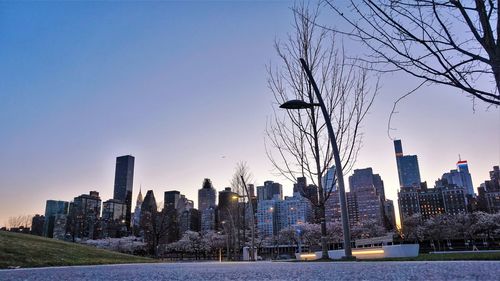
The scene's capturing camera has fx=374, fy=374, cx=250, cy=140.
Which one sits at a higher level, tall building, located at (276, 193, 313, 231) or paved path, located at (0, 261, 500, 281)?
tall building, located at (276, 193, 313, 231)

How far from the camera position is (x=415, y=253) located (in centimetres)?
1717

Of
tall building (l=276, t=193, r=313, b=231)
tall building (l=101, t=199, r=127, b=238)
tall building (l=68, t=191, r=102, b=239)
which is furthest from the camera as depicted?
tall building (l=276, t=193, r=313, b=231)

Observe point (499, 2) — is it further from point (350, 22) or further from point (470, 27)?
point (350, 22)

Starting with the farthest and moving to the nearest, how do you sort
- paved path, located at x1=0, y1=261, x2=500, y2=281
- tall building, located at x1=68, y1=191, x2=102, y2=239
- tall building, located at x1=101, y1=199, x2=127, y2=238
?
tall building, located at x1=101, y1=199, x2=127, y2=238, tall building, located at x1=68, y1=191, x2=102, y2=239, paved path, located at x1=0, y1=261, x2=500, y2=281

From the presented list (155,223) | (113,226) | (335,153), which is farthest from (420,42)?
(113,226)

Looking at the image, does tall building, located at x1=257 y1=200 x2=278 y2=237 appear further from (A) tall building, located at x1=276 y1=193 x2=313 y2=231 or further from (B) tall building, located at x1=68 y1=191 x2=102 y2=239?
(B) tall building, located at x1=68 y1=191 x2=102 y2=239

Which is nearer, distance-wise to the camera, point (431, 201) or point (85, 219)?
point (85, 219)

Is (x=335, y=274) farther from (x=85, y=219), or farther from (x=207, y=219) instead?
(x=207, y=219)

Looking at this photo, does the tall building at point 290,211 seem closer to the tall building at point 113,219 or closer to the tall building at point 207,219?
the tall building at point 207,219

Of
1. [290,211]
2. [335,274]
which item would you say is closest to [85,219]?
[290,211]

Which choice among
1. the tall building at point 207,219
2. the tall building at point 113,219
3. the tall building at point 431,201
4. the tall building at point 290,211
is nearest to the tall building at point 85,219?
the tall building at point 113,219

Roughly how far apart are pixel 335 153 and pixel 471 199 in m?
168

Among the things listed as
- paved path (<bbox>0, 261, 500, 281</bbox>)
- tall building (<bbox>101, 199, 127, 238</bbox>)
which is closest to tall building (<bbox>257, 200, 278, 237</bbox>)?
tall building (<bbox>101, 199, 127, 238</bbox>)

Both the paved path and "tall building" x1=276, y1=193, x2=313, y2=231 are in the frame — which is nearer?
the paved path
